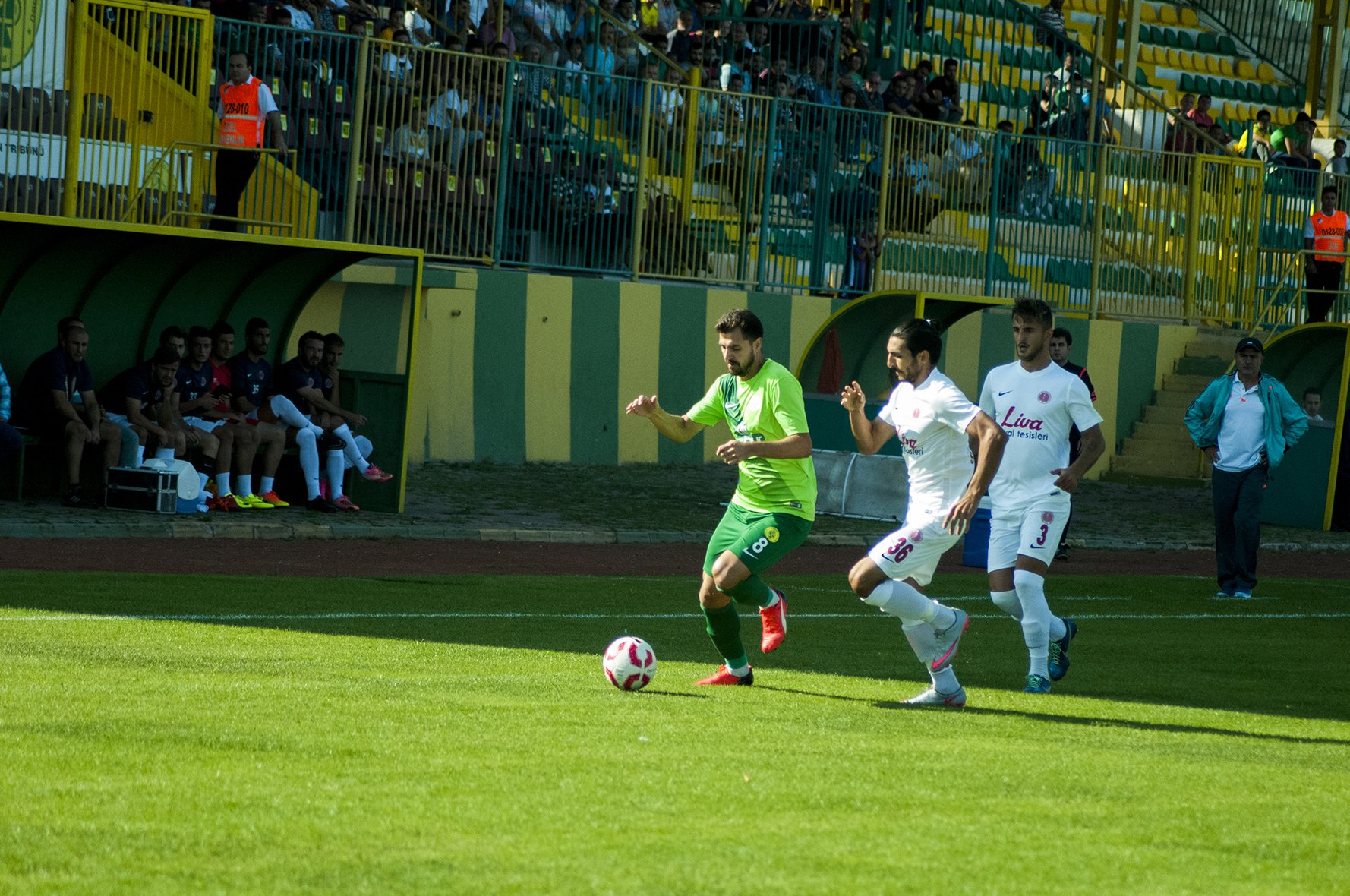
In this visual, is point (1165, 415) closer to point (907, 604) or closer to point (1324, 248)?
point (1324, 248)

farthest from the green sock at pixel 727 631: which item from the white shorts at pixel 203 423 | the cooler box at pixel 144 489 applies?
the white shorts at pixel 203 423

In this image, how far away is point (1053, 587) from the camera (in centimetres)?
1533

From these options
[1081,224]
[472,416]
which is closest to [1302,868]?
[472,416]

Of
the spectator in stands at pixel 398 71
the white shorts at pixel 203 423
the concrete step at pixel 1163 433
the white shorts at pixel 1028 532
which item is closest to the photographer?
the white shorts at pixel 1028 532

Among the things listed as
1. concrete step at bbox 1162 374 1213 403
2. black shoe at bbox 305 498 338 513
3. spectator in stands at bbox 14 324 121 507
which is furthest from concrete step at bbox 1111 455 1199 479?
spectator in stands at bbox 14 324 121 507

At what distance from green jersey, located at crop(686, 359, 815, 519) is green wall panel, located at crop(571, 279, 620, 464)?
1280 cm

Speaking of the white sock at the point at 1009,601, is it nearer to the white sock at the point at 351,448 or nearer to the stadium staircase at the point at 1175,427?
the white sock at the point at 351,448

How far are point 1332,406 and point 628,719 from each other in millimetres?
Result: 18633

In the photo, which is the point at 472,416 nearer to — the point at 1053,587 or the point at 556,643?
the point at 1053,587

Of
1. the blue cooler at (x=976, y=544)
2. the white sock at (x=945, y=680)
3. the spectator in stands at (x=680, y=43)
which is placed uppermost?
the spectator in stands at (x=680, y=43)

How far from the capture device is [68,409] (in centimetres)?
1605

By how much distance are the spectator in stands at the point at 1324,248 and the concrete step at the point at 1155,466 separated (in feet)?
10.2

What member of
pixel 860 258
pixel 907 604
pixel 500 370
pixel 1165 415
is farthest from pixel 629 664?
pixel 1165 415

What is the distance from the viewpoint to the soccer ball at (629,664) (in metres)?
8.61
